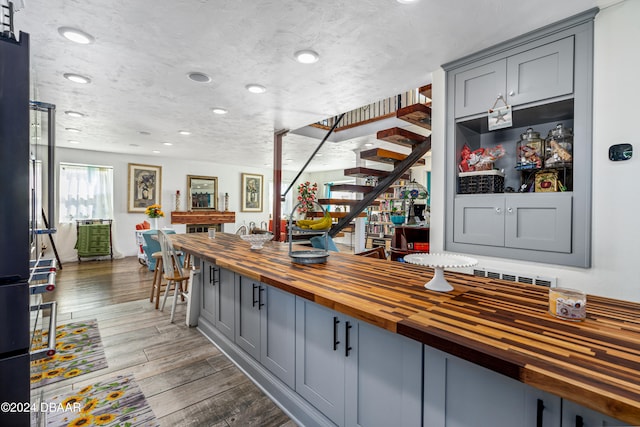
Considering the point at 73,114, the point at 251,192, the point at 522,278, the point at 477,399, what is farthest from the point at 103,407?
the point at 251,192

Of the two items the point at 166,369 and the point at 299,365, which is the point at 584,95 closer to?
the point at 299,365

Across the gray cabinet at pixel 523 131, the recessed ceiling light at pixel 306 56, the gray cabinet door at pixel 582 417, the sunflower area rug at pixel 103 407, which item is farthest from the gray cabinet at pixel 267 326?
the recessed ceiling light at pixel 306 56

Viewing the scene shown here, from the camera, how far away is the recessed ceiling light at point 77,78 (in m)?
2.78

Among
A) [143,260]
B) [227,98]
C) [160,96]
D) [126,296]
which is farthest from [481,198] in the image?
[143,260]

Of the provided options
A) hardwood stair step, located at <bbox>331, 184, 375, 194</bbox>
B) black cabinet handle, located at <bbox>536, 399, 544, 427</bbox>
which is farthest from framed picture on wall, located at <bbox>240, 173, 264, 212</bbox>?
black cabinet handle, located at <bbox>536, 399, 544, 427</bbox>

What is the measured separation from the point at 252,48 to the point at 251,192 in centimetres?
751

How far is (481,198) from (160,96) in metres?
3.37

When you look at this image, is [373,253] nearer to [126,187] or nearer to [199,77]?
[199,77]

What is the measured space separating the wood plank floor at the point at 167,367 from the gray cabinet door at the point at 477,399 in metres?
1.04

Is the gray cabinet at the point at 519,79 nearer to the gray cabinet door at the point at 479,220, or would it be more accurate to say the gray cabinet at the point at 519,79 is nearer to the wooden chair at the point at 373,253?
the gray cabinet door at the point at 479,220

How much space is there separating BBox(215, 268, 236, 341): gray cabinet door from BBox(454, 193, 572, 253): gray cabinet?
6.24ft

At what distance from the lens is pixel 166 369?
235cm

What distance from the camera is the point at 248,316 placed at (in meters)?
2.21

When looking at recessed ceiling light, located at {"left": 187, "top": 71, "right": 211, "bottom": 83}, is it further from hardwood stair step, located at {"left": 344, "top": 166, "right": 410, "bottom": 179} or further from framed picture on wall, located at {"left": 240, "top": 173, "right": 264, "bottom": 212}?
framed picture on wall, located at {"left": 240, "top": 173, "right": 264, "bottom": 212}
